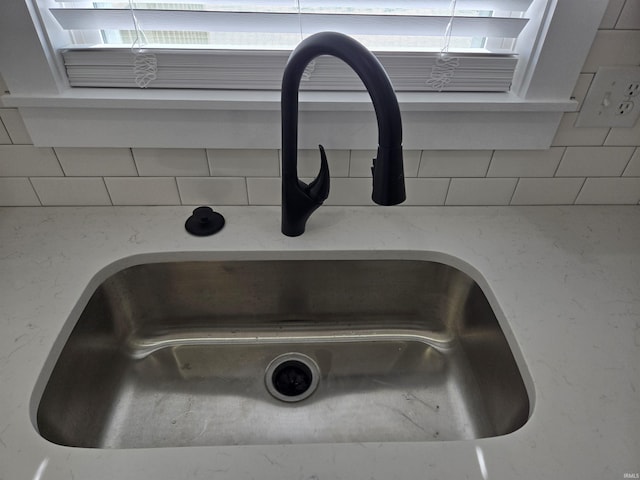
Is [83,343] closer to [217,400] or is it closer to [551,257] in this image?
[217,400]

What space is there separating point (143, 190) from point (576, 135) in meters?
0.84

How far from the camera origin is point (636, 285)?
2.19ft

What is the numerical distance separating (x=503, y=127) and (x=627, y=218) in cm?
35

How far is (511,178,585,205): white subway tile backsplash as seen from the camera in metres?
0.82

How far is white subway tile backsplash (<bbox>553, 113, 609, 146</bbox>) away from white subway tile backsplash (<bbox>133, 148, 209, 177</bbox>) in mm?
666

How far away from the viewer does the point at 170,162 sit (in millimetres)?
761

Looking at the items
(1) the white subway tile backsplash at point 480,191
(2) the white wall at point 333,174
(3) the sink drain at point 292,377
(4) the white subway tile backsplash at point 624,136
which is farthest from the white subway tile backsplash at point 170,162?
(4) the white subway tile backsplash at point 624,136

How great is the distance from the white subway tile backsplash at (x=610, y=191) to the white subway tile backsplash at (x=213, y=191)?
2.30 ft

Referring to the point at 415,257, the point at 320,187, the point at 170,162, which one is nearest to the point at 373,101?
the point at 320,187

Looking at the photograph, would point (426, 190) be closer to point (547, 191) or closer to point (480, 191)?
point (480, 191)

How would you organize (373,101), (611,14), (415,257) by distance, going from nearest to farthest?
A: (373,101) < (611,14) < (415,257)

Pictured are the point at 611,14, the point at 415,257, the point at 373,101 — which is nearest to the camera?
the point at 373,101

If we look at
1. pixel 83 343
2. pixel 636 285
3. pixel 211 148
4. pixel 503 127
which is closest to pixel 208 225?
pixel 211 148

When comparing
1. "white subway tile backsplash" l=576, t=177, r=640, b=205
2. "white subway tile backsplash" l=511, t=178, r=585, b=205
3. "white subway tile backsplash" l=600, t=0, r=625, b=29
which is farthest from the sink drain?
"white subway tile backsplash" l=600, t=0, r=625, b=29
